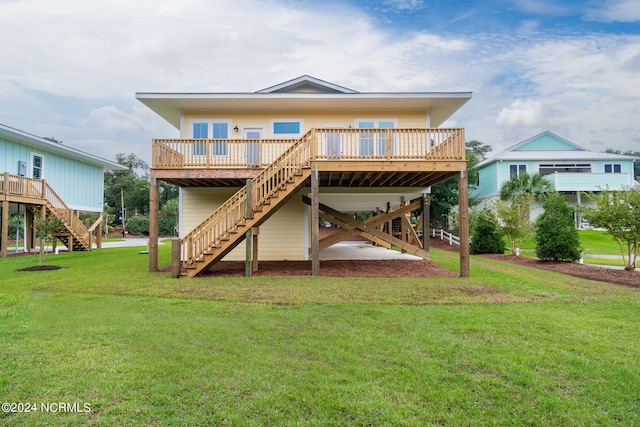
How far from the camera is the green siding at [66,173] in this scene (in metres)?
17.6

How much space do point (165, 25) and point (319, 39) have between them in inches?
275

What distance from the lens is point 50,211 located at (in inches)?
699

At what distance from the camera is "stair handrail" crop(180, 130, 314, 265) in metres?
9.94

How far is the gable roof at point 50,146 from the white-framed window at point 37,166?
0.54m

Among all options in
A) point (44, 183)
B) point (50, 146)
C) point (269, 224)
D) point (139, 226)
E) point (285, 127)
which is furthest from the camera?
point (139, 226)

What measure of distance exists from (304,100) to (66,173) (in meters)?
17.4

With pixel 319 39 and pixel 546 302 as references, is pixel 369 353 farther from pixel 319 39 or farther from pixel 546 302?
pixel 319 39

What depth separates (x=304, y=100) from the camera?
1298 centimetres

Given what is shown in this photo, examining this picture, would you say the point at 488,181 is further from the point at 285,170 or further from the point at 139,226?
the point at 139,226

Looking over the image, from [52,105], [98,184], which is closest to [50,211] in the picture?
[98,184]

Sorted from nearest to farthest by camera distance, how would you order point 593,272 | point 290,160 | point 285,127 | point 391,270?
point 290,160, point 593,272, point 391,270, point 285,127

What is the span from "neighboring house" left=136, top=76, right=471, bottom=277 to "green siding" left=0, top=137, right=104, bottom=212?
9.52 meters

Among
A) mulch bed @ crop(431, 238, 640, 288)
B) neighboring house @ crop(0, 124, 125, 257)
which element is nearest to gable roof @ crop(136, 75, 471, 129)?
mulch bed @ crop(431, 238, 640, 288)

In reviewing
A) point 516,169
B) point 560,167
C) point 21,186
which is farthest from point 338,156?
point 560,167
